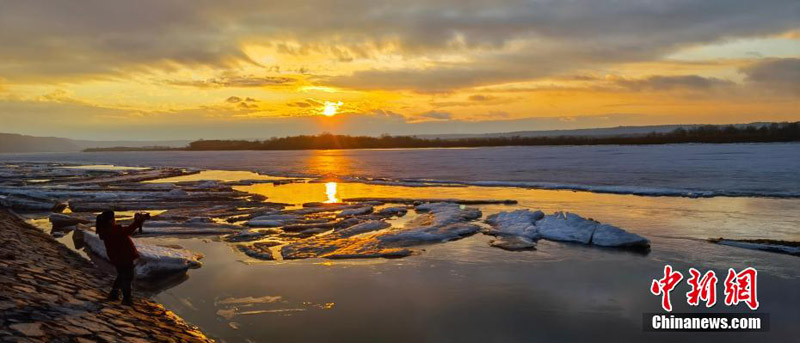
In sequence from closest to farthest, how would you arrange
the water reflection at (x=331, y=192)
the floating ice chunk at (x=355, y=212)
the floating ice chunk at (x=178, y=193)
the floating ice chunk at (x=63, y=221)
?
the floating ice chunk at (x=63, y=221) → the floating ice chunk at (x=355, y=212) → the water reflection at (x=331, y=192) → the floating ice chunk at (x=178, y=193)

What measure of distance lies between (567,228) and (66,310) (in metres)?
12.3

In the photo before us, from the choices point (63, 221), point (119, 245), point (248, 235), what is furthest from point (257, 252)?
point (63, 221)

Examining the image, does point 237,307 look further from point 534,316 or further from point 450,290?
point 534,316

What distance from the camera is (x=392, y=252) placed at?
40.6 ft

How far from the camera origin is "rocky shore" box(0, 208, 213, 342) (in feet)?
18.1

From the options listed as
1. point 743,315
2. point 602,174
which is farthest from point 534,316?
point 602,174

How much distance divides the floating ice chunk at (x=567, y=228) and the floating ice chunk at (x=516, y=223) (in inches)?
13.0

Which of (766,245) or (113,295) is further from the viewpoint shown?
(766,245)

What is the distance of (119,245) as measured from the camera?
23.2 feet

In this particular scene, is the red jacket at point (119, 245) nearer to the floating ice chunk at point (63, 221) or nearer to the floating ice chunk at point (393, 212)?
the floating ice chunk at point (63, 221)

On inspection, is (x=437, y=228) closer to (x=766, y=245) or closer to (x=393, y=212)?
(x=393, y=212)

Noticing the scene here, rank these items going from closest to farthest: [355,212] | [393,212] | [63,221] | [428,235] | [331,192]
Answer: [428,235], [63,221], [355,212], [393,212], [331,192]

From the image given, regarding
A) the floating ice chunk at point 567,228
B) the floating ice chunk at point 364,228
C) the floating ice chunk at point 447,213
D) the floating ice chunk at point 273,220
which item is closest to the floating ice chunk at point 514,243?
the floating ice chunk at point 567,228

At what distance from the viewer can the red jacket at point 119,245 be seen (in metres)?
7.03
